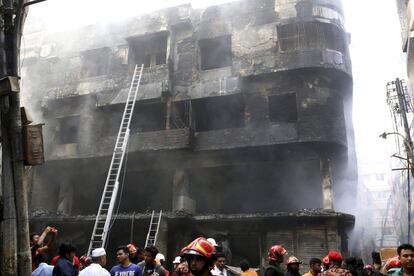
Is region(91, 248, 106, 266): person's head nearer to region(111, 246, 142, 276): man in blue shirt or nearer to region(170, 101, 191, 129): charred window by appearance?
region(111, 246, 142, 276): man in blue shirt

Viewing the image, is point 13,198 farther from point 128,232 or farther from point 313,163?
point 313,163

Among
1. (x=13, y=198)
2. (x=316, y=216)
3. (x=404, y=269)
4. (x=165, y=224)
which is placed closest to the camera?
(x=404, y=269)

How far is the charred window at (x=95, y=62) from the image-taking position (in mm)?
18469

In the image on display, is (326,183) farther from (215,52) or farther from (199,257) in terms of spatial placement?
(199,257)

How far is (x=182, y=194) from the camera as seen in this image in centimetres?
1509

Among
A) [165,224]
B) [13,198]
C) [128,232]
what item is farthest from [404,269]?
[128,232]

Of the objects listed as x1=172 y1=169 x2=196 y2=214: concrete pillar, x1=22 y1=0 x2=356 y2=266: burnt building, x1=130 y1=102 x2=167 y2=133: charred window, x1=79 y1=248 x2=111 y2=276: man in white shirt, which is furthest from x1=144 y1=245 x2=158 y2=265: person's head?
x1=130 y1=102 x2=167 y2=133: charred window

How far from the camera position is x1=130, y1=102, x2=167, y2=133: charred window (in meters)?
17.1

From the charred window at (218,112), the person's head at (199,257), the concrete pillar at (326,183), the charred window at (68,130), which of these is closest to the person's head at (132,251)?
the person's head at (199,257)

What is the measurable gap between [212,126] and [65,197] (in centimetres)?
733

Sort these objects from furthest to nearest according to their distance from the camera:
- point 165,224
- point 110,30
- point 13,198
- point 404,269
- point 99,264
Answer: point 110,30 → point 165,224 → point 99,264 → point 13,198 → point 404,269

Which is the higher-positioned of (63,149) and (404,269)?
(63,149)

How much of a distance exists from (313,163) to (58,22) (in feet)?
50.0

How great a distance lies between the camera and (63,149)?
56.2 ft
